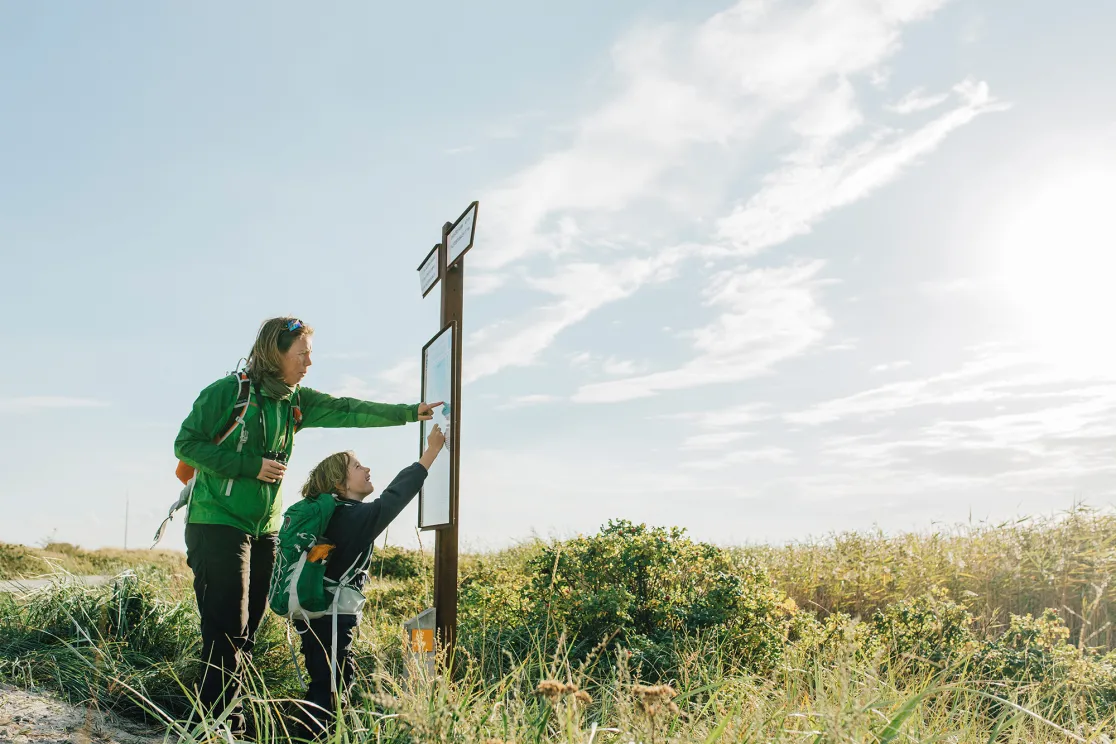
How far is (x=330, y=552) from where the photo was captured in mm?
4074

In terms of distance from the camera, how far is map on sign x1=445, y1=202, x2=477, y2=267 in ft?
16.6

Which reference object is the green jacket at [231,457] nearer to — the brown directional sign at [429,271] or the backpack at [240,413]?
the backpack at [240,413]

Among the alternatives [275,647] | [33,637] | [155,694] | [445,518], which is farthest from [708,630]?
[33,637]

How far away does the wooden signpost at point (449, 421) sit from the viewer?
187 inches

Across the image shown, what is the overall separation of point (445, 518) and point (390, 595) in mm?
3320

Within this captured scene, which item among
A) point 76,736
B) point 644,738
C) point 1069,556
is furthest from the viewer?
point 1069,556

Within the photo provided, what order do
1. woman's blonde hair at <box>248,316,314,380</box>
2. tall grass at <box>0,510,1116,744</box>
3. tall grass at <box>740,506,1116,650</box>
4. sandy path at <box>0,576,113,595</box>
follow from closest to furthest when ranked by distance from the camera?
1. tall grass at <box>0,510,1116,744</box>
2. woman's blonde hair at <box>248,316,314,380</box>
3. sandy path at <box>0,576,113,595</box>
4. tall grass at <box>740,506,1116,650</box>

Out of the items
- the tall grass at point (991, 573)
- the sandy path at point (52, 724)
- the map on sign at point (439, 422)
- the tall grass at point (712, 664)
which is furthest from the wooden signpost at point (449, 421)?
the tall grass at point (991, 573)

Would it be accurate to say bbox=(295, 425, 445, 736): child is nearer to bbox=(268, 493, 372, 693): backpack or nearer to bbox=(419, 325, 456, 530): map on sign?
bbox=(268, 493, 372, 693): backpack

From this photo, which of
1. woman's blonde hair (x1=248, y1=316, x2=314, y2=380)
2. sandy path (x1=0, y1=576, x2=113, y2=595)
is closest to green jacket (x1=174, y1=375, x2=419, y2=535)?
woman's blonde hair (x1=248, y1=316, x2=314, y2=380)

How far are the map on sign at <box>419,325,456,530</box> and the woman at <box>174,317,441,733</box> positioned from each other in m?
0.82

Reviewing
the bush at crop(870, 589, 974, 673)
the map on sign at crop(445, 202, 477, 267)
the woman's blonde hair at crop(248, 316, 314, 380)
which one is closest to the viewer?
the woman's blonde hair at crop(248, 316, 314, 380)

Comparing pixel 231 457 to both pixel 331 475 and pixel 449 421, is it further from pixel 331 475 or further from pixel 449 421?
pixel 449 421

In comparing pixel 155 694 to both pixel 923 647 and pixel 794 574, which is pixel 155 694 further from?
pixel 794 574
